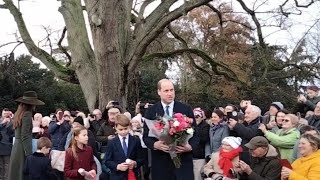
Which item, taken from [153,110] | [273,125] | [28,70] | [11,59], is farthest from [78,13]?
[28,70]

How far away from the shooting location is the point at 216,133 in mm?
10391

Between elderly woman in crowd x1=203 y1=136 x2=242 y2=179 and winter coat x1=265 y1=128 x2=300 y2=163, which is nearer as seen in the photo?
elderly woman in crowd x1=203 y1=136 x2=242 y2=179

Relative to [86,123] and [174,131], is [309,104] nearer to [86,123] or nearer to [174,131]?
[86,123]

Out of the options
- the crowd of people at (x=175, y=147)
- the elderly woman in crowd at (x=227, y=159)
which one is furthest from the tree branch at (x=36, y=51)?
the elderly woman in crowd at (x=227, y=159)

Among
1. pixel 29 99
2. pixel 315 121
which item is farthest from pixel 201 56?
pixel 29 99

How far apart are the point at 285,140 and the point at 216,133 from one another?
194cm

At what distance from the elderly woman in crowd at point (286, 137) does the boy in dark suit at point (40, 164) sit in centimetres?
364

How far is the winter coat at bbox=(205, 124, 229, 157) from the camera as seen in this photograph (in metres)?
10.3

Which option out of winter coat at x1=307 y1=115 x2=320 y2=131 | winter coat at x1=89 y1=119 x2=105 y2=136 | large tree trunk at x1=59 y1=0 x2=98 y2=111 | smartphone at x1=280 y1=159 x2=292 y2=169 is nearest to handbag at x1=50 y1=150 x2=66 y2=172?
winter coat at x1=89 y1=119 x2=105 y2=136

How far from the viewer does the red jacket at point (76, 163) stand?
328 inches

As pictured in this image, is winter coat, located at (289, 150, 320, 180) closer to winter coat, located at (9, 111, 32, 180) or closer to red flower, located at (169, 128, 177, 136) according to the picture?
red flower, located at (169, 128, 177, 136)

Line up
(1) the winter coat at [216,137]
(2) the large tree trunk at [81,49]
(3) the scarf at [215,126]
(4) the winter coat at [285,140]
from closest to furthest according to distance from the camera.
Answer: (4) the winter coat at [285,140], (1) the winter coat at [216,137], (3) the scarf at [215,126], (2) the large tree trunk at [81,49]

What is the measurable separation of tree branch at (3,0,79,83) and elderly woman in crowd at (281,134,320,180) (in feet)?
35.5

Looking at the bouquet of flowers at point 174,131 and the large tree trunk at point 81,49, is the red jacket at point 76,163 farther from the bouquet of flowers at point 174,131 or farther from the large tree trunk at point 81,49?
the large tree trunk at point 81,49
